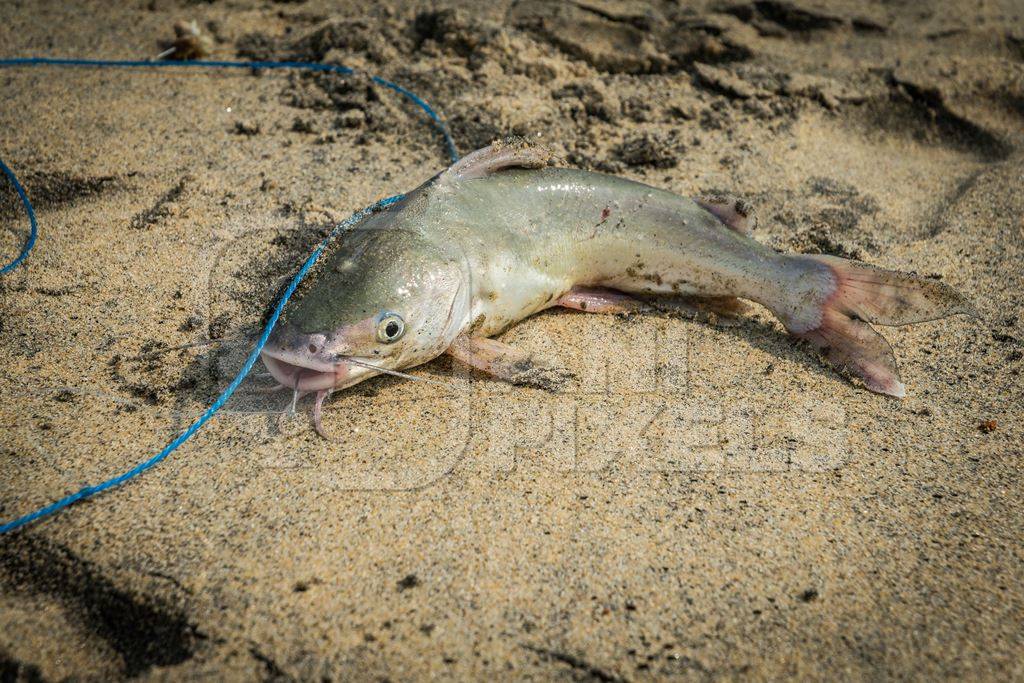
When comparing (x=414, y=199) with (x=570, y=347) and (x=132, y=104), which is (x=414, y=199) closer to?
(x=570, y=347)

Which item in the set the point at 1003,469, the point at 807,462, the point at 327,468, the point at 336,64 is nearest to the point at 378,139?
the point at 336,64

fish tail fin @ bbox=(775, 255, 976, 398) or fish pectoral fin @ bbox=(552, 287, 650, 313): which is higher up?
fish tail fin @ bbox=(775, 255, 976, 398)

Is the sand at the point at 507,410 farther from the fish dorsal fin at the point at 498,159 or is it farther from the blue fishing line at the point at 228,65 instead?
the fish dorsal fin at the point at 498,159

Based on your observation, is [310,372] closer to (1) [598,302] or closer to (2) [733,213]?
(1) [598,302]

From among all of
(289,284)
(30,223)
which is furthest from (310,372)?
(30,223)

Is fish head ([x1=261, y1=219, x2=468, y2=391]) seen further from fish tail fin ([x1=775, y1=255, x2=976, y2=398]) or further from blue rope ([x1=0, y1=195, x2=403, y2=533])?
fish tail fin ([x1=775, y1=255, x2=976, y2=398])

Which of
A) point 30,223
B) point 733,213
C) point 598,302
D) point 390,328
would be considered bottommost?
point 30,223

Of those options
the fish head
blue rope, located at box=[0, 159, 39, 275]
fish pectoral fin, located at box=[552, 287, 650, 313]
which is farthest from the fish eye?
blue rope, located at box=[0, 159, 39, 275]
